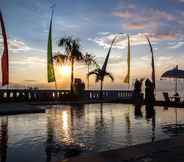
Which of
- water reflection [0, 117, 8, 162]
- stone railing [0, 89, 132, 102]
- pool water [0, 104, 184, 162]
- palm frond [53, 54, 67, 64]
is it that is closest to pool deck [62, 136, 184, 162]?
pool water [0, 104, 184, 162]

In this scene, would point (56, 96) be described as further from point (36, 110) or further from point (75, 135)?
point (75, 135)

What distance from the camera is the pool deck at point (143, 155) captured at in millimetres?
7113

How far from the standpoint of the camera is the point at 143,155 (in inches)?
Answer: 297

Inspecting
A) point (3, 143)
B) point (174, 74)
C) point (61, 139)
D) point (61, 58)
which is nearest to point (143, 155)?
point (61, 139)

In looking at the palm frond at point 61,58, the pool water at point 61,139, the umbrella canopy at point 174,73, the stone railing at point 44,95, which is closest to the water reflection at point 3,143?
the pool water at point 61,139

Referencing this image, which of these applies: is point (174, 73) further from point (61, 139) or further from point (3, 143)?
point (3, 143)

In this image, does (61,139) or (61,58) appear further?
(61,58)

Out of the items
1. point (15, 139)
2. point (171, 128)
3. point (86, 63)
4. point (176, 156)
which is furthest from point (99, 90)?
point (176, 156)

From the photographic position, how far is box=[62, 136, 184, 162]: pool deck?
23.3 ft

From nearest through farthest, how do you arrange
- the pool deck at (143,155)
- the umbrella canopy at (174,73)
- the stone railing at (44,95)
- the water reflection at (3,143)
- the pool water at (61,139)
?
the pool deck at (143,155)
the water reflection at (3,143)
the pool water at (61,139)
the umbrella canopy at (174,73)
the stone railing at (44,95)

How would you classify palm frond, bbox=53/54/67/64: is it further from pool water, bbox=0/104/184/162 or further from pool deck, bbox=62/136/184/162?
pool deck, bbox=62/136/184/162

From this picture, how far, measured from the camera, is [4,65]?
24812 mm

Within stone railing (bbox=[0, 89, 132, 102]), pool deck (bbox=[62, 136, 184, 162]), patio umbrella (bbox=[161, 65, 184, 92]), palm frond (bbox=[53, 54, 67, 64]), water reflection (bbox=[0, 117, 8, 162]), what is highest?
palm frond (bbox=[53, 54, 67, 64])

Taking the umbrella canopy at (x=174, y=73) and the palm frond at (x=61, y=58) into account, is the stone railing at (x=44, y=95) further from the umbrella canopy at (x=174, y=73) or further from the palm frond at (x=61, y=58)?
the umbrella canopy at (x=174, y=73)
